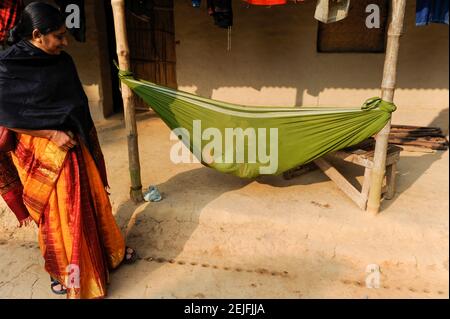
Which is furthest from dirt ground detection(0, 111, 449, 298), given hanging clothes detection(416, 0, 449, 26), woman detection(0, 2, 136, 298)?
hanging clothes detection(416, 0, 449, 26)

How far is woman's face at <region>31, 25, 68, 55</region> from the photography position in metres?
1.99

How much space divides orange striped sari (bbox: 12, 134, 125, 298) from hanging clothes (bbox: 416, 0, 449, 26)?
3654 mm

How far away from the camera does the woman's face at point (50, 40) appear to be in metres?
1.99

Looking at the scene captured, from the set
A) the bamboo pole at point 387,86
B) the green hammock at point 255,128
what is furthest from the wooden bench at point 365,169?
the green hammock at point 255,128

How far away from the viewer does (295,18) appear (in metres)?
4.93

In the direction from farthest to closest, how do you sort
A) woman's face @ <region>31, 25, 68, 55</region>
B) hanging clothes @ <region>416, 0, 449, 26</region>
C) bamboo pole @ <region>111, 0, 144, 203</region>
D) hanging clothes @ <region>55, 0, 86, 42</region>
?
hanging clothes @ <region>55, 0, 86, 42</region>, hanging clothes @ <region>416, 0, 449, 26</region>, bamboo pole @ <region>111, 0, 144, 203</region>, woman's face @ <region>31, 25, 68, 55</region>

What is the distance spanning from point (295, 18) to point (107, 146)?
2858 millimetres

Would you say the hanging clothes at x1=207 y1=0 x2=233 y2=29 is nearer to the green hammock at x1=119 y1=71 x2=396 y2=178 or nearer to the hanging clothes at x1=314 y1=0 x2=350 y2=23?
the hanging clothes at x1=314 y1=0 x2=350 y2=23

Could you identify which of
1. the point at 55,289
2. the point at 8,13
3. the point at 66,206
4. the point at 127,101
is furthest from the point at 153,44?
the point at 55,289

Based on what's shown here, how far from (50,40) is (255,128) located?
1.60 m

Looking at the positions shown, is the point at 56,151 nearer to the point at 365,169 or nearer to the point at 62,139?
the point at 62,139

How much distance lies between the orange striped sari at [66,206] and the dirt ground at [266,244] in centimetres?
27

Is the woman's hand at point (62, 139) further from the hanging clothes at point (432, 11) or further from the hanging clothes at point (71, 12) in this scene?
the hanging clothes at point (432, 11)

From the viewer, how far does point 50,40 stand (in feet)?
6.60
